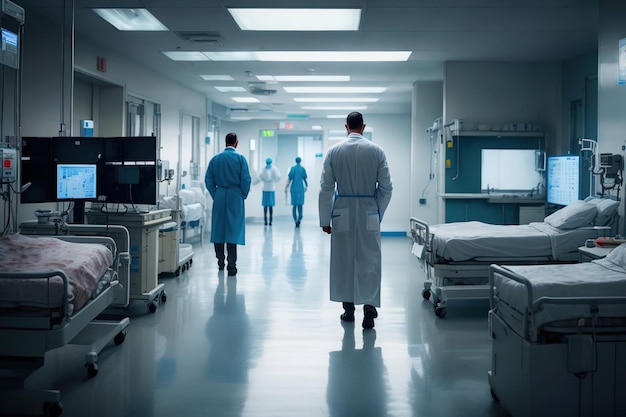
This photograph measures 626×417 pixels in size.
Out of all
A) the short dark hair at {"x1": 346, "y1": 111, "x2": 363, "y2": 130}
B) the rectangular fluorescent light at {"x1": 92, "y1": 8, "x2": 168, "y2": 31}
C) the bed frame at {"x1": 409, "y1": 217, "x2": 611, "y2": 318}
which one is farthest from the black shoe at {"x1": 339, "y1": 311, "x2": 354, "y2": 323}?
the rectangular fluorescent light at {"x1": 92, "y1": 8, "x2": 168, "y2": 31}

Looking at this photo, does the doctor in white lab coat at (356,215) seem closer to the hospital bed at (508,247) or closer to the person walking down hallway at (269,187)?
the hospital bed at (508,247)

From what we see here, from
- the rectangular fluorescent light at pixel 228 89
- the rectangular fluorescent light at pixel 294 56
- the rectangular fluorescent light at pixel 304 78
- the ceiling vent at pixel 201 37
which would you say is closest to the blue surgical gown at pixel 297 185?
the rectangular fluorescent light at pixel 228 89

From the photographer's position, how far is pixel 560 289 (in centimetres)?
263

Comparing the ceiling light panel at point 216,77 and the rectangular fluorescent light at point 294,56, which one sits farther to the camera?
the ceiling light panel at point 216,77

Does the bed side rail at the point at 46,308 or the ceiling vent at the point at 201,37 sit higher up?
the ceiling vent at the point at 201,37

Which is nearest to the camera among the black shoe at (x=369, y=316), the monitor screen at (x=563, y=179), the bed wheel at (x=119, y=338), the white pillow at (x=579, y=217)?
the bed wheel at (x=119, y=338)

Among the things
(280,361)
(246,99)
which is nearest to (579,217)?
(280,361)

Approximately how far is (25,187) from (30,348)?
2064 mm

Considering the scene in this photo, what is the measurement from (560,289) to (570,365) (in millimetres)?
357

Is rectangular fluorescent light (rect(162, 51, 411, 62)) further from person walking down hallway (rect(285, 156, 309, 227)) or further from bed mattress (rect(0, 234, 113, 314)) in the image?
person walking down hallway (rect(285, 156, 309, 227))

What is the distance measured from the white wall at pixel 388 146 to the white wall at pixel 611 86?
6.51 metres

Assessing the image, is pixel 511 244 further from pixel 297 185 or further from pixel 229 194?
pixel 297 185

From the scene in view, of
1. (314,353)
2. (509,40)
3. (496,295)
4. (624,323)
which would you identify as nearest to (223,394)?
(314,353)

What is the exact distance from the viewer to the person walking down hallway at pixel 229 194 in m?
6.50
